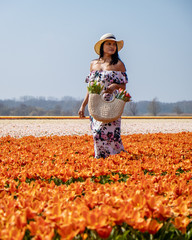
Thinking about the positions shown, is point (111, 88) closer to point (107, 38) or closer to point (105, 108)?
point (105, 108)

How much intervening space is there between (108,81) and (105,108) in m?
0.70

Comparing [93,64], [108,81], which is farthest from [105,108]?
[93,64]

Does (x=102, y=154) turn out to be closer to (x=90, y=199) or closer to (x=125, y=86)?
(x=125, y=86)

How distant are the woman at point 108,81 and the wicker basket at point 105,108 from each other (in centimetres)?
43

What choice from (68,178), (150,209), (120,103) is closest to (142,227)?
(150,209)

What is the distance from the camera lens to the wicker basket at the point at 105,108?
408 cm

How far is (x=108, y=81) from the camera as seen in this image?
4602 mm

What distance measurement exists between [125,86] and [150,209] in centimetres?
303

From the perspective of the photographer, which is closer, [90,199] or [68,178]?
[90,199]

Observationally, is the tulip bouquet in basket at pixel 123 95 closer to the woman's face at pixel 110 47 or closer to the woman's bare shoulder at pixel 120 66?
the woman's bare shoulder at pixel 120 66

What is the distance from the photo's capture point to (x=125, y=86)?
468 centimetres

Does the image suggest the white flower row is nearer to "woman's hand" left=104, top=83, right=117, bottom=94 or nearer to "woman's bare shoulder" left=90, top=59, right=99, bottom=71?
"woman's bare shoulder" left=90, top=59, right=99, bottom=71

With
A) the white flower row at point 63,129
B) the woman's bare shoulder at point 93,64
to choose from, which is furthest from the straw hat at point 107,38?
the white flower row at point 63,129

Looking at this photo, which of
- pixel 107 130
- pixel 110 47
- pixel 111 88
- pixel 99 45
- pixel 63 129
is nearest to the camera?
pixel 111 88
